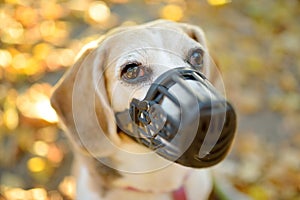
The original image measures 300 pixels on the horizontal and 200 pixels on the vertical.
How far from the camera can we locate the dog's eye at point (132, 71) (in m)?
1.50

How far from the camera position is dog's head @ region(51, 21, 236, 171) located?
59.5 inches

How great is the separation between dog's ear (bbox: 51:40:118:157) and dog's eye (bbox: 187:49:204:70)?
9.9 inches

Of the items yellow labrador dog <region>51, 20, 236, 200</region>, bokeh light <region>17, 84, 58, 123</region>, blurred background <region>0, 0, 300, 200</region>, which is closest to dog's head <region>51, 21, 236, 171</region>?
yellow labrador dog <region>51, 20, 236, 200</region>

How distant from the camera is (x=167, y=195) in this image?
5.97 feet

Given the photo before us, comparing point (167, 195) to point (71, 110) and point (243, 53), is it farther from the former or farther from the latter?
point (243, 53)

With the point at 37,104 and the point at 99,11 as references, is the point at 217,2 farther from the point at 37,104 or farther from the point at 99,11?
the point at 37,104

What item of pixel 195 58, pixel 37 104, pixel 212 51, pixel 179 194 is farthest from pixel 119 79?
pixel 37 104

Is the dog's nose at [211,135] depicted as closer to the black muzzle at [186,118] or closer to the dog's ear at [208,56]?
the black muzzle at [186,118]

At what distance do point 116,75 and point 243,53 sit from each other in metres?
1.31

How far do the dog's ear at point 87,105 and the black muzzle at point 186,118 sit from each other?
0.59 ft

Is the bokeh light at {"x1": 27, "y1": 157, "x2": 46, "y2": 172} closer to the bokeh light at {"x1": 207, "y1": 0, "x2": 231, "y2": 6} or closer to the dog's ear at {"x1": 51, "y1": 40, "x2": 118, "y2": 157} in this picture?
the dog's ear at {"x1": 51, "y1": 40, "x2": 118, "y2": 157}

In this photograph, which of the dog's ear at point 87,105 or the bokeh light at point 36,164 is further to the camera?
the bokeh light at point 36,164

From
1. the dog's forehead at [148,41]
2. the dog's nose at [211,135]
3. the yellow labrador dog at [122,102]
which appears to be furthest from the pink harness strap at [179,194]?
the dog's forehead at [148,41]

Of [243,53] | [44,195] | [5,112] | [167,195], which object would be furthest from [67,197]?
[243,53]
